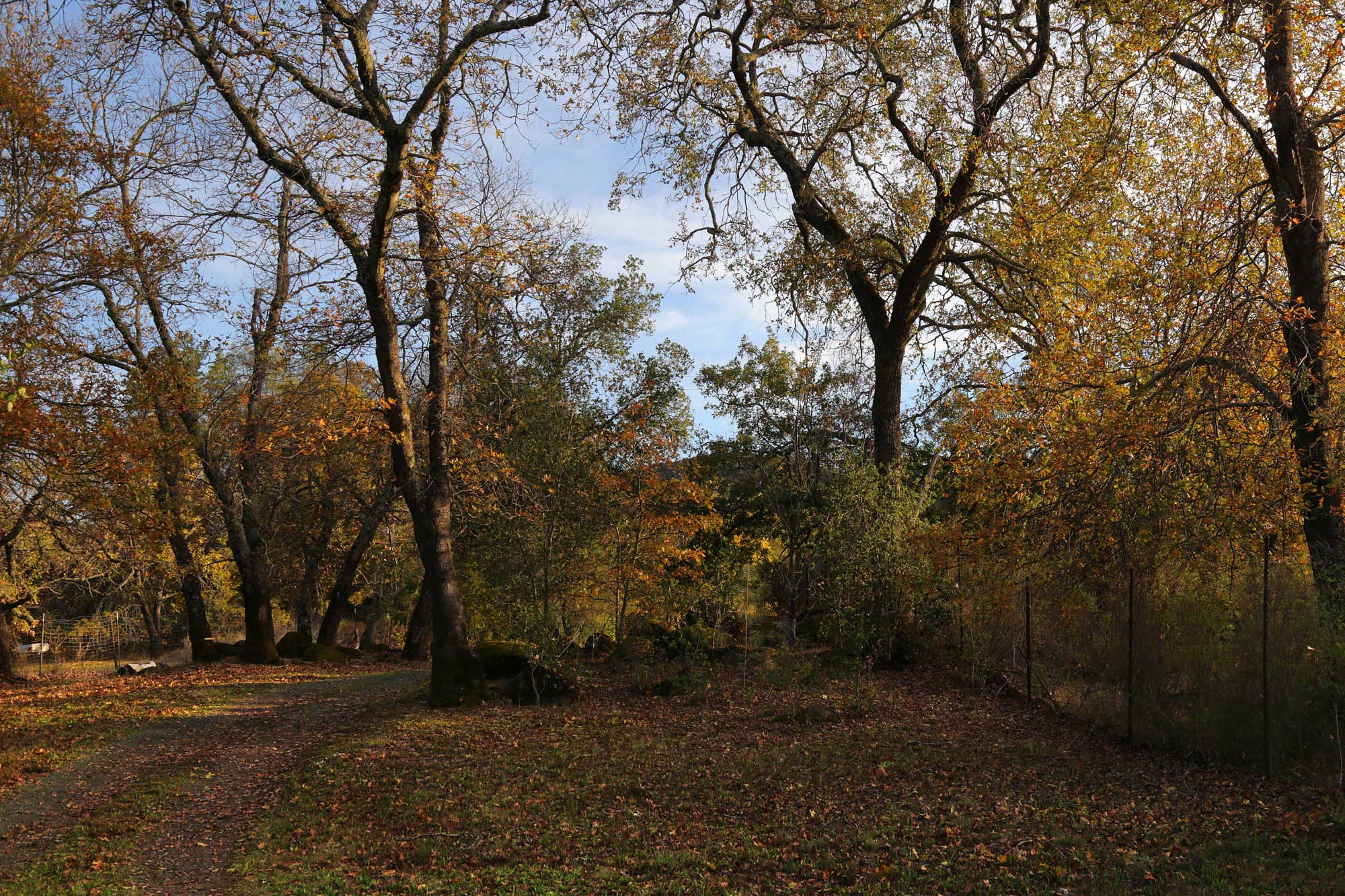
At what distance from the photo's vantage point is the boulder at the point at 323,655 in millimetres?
22672

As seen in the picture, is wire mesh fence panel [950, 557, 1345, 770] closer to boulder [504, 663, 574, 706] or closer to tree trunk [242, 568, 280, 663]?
boulder [504, 663, 574, 706]

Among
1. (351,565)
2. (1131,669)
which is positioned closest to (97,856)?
(1131,669)

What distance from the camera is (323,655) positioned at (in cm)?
2291

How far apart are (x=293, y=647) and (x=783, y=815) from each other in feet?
63.2

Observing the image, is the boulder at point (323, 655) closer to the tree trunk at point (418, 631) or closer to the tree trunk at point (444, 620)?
the tree trunk at point (418, 631)

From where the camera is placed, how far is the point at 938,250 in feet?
53.1

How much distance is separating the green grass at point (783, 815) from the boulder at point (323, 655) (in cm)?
1265

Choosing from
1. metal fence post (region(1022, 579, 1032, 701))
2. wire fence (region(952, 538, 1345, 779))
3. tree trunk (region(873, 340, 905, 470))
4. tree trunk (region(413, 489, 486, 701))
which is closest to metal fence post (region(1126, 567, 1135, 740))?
wire fence (region(952, 538, 1345, 779))

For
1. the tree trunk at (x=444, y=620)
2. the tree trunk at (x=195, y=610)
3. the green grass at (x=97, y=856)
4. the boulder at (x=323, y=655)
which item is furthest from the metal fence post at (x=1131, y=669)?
the boulder at (x=323, y=655)

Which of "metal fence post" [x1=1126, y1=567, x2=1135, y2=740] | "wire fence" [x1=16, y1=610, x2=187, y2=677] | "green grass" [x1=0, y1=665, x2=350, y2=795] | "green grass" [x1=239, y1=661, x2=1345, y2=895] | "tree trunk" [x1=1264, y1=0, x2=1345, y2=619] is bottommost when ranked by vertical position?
"wire fence" [x1=16, y1=610, x2=187, y2=677]

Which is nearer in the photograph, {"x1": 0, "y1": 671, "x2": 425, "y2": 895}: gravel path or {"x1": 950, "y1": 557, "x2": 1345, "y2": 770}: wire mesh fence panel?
{"x1": 0, "y1": 671, "x2": 425, "y2": 895}: gravel path

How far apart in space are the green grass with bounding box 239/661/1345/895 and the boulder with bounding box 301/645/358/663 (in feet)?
41.5

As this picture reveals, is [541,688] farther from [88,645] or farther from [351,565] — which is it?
[88,645]

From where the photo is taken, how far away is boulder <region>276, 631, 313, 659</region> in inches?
913
